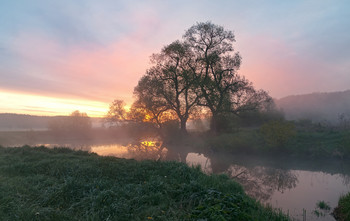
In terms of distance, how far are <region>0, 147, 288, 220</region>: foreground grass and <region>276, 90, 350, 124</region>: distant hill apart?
6278 cm

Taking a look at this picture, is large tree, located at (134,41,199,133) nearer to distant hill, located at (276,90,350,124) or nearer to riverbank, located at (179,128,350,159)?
riverbank, located at (179,128,350,159)

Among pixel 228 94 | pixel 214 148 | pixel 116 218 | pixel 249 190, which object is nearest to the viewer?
pixel 116 218

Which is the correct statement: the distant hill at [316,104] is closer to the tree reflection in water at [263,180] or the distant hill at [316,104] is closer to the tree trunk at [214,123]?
the tree trunk at [214,123]

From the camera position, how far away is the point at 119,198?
6051mm

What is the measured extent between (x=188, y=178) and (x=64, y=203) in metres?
4.45

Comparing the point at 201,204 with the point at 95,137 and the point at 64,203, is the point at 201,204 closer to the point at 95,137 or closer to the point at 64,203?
the point at 64,203

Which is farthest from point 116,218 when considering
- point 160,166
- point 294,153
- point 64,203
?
point 294,153

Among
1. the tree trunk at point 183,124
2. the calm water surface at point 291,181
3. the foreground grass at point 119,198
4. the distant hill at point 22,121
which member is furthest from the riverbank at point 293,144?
the distant hill at point 22,121

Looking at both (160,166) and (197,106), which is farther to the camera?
(197,106)

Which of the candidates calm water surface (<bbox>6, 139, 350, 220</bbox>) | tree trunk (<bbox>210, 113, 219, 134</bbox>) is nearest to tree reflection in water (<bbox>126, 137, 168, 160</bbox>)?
calm water surface (<bbox>6, 139, 350, 220</bbox>)

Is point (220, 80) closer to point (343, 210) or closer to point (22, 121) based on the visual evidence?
point (343, 210)

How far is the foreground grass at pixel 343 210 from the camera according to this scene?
7.46 metres

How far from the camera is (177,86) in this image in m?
28.5

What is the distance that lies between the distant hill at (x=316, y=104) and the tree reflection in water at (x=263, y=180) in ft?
171
